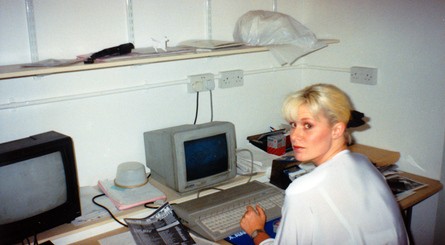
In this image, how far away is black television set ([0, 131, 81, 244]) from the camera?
58.3 inches

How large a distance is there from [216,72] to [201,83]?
0.14 m

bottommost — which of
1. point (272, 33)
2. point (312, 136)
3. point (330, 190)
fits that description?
point (330, 190)

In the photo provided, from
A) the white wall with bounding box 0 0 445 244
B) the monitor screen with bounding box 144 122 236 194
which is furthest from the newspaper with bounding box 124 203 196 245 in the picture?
the white wall with bounding box 0 0 445 244

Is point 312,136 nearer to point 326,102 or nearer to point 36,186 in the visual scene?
point 326,102

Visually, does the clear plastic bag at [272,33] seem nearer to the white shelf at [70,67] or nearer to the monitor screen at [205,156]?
the white shelf at [70,67]

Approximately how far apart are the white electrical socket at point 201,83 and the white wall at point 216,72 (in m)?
0.04

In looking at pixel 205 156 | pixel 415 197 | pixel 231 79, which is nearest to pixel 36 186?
pixel 205 156

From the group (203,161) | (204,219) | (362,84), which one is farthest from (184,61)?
(362,84)

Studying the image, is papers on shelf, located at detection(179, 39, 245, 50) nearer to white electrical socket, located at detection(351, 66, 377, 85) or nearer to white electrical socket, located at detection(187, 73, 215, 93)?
white electrical socket, located at detection(187, 73, 215, 93)

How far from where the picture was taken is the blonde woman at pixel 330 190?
47.4 inches

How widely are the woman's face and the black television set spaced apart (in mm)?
898

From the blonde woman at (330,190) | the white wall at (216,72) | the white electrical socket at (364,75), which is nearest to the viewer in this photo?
the blonde woman at (330,190)

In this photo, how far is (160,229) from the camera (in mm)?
1687

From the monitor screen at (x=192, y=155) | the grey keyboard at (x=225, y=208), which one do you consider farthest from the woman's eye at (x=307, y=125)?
the monitor screen at (x=192, y=155)
